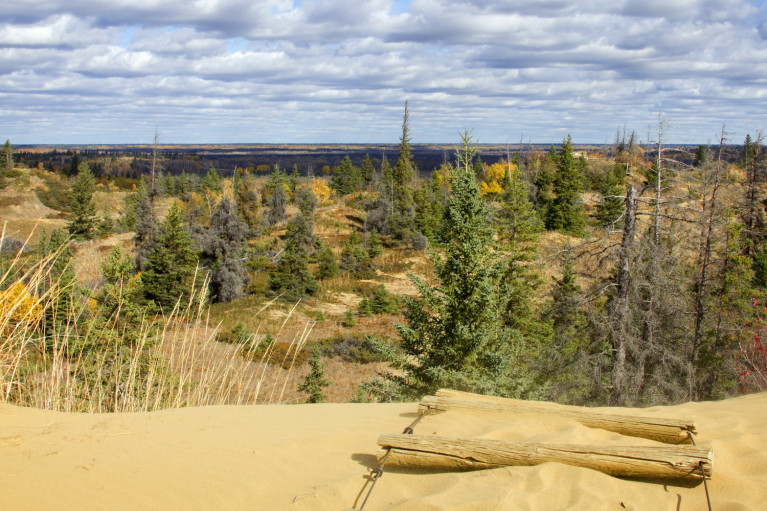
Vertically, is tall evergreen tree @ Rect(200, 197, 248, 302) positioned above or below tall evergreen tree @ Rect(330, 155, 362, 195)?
below

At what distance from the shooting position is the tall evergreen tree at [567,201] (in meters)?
43.1

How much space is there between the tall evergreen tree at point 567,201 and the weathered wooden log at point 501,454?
138ft

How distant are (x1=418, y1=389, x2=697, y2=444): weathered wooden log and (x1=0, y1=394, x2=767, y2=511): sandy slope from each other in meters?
0.09

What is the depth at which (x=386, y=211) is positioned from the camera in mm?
52688

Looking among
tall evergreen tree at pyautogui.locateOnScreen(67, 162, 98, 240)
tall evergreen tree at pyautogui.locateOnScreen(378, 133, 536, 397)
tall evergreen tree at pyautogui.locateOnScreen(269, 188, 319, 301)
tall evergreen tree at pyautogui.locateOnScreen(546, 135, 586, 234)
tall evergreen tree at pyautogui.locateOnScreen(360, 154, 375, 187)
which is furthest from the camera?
tall evergreen tree at pyautogui.locateOnScreen(360, 154, 375, 187)

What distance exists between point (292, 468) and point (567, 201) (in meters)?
43.4

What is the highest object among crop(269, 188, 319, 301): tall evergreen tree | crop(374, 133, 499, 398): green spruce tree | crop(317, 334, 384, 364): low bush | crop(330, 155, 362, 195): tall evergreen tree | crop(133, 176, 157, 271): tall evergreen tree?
crop(330, 155, 362, 195): tall evergreen tree

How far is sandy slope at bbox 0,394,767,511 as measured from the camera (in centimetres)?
297

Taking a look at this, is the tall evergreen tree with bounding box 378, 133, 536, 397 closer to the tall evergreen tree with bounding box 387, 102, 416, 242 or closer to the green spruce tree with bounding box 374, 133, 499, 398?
the green spruce tree with bounding box 374, 133, 499, 398

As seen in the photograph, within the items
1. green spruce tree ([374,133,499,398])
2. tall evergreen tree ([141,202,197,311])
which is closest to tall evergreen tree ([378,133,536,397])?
green spruce tree ([374,133,499,398])

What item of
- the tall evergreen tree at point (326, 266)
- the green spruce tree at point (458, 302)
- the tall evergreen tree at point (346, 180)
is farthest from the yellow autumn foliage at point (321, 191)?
the green spruce tree at point (458, 302)

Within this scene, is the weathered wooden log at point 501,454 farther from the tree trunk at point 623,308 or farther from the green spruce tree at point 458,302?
the tree trunk at point 623,308

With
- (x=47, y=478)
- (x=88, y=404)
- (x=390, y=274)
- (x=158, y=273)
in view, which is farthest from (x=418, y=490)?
(x=390, y=274)

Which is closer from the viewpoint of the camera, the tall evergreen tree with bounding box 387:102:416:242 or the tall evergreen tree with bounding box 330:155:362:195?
the tall evergreen tree with bounding box 387:102:416:242
